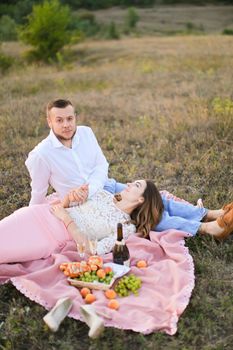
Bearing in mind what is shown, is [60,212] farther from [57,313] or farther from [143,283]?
[57,313]

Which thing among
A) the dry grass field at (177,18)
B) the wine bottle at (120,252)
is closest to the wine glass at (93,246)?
the wine bottle at (120,252)

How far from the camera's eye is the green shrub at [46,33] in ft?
77.8

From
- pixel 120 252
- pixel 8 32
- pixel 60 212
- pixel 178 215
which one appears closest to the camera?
pixel 120 252

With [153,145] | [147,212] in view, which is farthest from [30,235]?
[153,145]

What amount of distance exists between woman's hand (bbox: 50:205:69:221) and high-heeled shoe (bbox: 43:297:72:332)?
3.59ft

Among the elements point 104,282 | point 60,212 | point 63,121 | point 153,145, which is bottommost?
point 153,145

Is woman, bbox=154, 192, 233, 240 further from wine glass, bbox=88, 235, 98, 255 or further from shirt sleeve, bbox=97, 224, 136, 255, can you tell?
wine glass, bbox=88, 235, 98, 255

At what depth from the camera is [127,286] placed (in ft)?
13.9

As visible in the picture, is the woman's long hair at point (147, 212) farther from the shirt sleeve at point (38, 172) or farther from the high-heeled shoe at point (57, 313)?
the high-heeled shoe at point (57, 313)

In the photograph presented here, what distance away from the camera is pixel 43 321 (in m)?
3.93

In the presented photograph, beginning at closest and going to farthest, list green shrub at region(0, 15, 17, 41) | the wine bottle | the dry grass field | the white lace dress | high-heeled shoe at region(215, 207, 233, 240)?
the wine bottle, the white lace dress, high-heeled shoe at region(215, 207, 233, 240), green shrub at region(0, 15, 17, 41), the dry grass field

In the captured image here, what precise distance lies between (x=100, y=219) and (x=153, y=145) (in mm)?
3348

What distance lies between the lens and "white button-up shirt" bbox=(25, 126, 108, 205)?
16.4 feet

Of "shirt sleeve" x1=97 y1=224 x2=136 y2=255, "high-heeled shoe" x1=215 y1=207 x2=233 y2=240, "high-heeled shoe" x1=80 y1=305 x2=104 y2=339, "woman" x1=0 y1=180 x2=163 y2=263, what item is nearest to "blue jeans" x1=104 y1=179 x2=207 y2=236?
"woman" x1=0 y1=180 x2=163 y2=263
